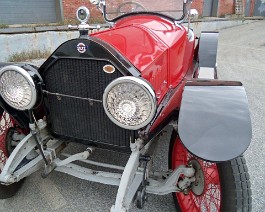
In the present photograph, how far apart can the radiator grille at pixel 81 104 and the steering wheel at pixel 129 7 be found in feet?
4.52

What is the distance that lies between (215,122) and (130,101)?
1.50ft

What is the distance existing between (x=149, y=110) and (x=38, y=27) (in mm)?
6023

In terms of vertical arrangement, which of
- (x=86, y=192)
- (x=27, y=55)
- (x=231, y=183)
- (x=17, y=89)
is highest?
(x=17, y=89)

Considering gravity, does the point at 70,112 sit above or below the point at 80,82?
below

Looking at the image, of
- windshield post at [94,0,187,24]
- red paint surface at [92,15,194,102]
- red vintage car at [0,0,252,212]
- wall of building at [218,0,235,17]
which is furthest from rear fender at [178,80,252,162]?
wall of building at [218,0,235,17]

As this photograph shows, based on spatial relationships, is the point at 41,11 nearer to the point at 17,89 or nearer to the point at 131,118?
the point at 17,89

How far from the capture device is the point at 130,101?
4.81 feet

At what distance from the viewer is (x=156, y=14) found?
2648 millimetres

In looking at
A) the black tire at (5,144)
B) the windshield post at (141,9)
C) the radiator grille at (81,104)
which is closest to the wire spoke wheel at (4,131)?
the black tire at (5,144)

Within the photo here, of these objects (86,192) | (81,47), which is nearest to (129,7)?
(81,47)

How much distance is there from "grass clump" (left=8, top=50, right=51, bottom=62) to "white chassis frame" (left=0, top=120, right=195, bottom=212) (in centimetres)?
447

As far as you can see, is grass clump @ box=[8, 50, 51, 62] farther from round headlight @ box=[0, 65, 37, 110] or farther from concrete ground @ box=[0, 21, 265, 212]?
round headlight @ box=[0, 65, 37, 110]

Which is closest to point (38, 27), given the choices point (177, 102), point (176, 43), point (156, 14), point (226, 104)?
point (156, 14)

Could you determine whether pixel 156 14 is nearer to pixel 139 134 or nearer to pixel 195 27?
pixel 139 134
